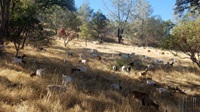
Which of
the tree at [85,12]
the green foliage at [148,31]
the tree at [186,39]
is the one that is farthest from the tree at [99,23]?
the tree at [186,39]

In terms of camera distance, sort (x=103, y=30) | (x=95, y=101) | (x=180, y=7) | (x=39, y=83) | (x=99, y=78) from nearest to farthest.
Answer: (x=95, y=101), (x=39, y=83), (x=99, y=78), (x=180, y=7), (x=103, y=30)

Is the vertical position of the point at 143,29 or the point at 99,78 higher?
the point at 143,29

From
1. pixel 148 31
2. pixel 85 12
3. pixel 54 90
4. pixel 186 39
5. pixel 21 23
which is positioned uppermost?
pixel 85 12

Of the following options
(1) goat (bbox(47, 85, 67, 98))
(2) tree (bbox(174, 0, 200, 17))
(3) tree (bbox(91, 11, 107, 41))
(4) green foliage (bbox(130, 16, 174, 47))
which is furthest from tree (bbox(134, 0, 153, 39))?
(1) goat (bbox(47, 85, 67, 98))

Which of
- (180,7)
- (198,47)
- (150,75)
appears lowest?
(150,75)

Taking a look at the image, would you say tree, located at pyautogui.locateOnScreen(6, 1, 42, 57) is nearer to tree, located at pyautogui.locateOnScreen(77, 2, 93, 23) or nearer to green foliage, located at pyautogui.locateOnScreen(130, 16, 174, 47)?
green foliage, located at pyautogui.locateOnScreen(130, 16, 174, 47)

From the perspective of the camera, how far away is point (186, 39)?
11922mm

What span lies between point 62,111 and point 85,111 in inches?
22.3

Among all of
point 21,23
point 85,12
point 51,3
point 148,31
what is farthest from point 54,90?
point 85,12

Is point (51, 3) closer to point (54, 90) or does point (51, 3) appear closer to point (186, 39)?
point (186, 39)

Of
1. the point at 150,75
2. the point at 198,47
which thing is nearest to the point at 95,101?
the point at 198,47

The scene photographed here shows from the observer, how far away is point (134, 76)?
13500mm

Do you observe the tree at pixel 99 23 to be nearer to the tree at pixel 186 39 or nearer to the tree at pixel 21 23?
the tree at pixel 21 23

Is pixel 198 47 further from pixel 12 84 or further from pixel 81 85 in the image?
pixel 12 84
